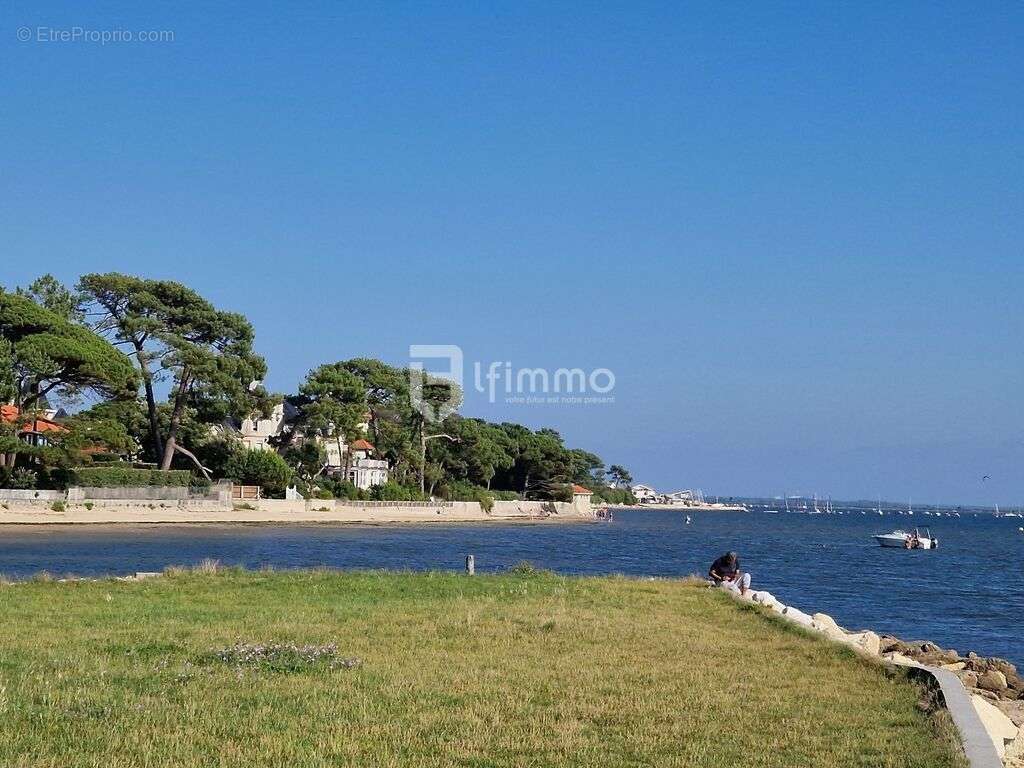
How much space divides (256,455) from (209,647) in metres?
68.3

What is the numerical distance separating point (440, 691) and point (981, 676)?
10.4 m

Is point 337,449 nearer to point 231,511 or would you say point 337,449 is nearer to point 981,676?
point 231,511

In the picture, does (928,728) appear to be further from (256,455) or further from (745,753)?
(256,455)

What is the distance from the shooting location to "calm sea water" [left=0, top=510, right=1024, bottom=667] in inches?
1344

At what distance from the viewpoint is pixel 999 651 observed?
27.2 metres

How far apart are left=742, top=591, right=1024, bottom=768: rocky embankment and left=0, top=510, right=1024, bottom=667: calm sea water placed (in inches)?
226

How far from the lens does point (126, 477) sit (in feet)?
226

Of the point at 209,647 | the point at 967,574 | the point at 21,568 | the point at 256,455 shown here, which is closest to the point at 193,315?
the point at 256,455

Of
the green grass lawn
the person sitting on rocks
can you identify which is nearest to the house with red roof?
the green grass lawn

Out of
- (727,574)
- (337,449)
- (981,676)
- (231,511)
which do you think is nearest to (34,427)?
(231,511)

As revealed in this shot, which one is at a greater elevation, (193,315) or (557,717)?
(193,315)

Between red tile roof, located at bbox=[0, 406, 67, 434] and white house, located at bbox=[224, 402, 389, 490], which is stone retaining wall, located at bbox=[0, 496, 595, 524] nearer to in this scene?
red tile roof, located at bbox=[0, 406, 67, 434]

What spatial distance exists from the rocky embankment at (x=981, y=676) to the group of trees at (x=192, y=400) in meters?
48.5

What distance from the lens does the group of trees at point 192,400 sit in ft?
205
